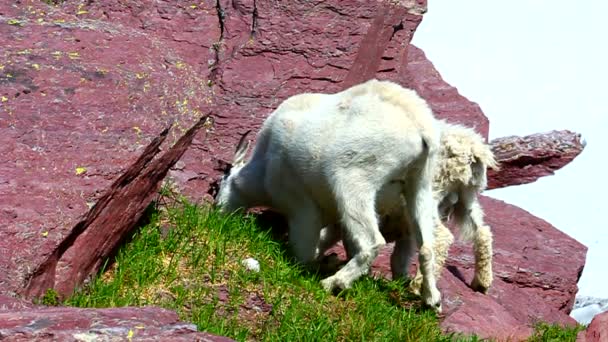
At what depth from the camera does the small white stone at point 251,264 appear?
8422mm

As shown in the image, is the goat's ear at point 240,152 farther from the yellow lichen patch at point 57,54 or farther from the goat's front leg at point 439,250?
the yellow lichen patch at point 57,54

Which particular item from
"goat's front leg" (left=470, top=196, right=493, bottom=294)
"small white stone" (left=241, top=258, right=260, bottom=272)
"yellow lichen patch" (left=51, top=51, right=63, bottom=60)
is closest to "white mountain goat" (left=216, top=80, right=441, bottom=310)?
"small white stone" (left=241, top=258, right=260, bottom=272)

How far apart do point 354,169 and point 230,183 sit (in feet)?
5.28

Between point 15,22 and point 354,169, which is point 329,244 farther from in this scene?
point 15,22

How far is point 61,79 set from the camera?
816 centimetres

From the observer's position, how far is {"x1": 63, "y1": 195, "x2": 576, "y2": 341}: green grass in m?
7.67

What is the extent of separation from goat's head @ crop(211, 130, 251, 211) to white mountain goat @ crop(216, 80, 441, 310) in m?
0.36

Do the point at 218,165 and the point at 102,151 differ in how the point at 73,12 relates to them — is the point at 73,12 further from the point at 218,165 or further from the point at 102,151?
the point at 102,151

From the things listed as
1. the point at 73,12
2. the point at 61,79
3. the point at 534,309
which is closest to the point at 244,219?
the point at 61,79

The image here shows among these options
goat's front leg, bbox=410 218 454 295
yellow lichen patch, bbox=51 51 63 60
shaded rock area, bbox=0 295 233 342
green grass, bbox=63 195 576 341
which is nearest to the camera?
shaded rock area, bbox=0 295 233 342

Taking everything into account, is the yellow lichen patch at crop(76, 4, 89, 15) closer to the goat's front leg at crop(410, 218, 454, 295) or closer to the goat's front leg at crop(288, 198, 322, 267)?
the goat's front leg at crop(288, 198, 322, 267)

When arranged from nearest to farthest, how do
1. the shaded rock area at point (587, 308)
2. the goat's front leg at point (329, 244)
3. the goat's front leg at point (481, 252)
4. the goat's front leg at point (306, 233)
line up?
1. the goat's front leg at point (306, 233)
2. the goat's front leg at point (329, 244)
3. the goat's front leg at point (481, 252)
4. the shaded rock area at point (587, 308)

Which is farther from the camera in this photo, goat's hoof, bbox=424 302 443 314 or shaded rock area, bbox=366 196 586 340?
shaded rock area, bbox=366 196 586 340

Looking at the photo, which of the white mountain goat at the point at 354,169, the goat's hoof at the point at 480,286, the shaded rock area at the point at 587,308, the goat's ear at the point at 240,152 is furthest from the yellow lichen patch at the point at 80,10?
the shaded rock area at the point at 587,308
